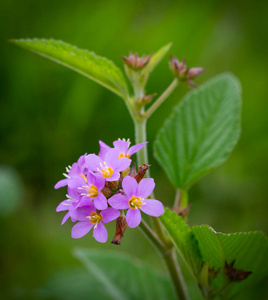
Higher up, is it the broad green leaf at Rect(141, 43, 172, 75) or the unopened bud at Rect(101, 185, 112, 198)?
the broad green leaf at Rect(141, 43, 172, 75)

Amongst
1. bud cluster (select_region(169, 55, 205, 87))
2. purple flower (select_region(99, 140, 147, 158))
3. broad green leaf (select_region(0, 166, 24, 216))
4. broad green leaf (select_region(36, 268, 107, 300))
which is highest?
bud cluster (select_region(169, 55, 205, 87))

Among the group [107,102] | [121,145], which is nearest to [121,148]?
[121,145]

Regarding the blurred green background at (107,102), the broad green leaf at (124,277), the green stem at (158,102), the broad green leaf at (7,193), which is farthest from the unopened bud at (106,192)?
the blurred green background at (107,102)

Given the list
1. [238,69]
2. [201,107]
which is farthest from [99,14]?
[201,107]

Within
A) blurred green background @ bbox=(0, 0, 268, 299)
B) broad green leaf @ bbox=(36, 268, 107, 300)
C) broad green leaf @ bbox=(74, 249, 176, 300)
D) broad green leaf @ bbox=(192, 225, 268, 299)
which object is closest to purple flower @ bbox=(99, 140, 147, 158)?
broad green leaf @ bbox=(192, 225, 268, 299)

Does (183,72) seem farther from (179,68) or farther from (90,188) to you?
(90,188)

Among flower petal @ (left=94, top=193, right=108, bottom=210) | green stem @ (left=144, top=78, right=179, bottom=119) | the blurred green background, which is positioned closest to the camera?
flower petal @ (left=94, top=193, right=108, bottom=210)

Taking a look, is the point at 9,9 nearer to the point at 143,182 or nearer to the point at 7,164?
the point at 7,164

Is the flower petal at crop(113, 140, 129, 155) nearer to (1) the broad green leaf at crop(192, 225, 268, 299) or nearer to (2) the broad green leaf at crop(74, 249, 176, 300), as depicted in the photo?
(1) the broad green leaf at crop(192, 225, 268, 299)

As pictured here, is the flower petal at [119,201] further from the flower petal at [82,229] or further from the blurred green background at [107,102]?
the blurred green background at [107,102]
